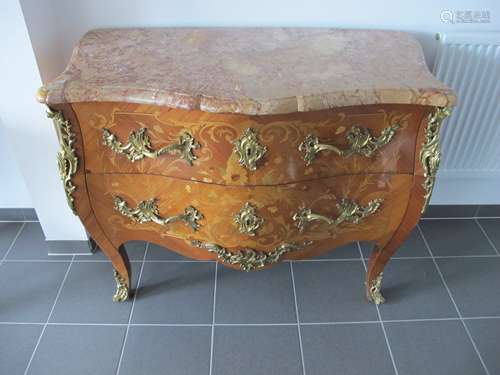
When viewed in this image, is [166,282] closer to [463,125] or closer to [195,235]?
[195,235]

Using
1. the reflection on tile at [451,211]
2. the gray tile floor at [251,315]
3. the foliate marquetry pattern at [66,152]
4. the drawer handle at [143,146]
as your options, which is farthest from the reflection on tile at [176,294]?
the reflection on tile at [451,211]

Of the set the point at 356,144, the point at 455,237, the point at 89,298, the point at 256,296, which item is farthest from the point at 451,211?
the point at 89,298

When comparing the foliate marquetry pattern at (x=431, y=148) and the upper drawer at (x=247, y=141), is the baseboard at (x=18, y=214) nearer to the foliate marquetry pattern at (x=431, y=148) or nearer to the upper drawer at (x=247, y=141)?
the upper drawer at (x=247, y=141)

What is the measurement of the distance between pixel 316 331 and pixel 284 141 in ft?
2.47

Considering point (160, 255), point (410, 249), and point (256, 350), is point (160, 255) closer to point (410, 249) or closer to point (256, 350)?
point (256, 350)

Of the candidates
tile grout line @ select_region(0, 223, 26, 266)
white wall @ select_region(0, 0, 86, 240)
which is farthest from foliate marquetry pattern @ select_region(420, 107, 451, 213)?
tile grout line @ select_region(0, 223, 26, 266)

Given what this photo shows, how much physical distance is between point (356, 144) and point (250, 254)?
16.6 inches

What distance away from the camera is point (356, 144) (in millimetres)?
1010

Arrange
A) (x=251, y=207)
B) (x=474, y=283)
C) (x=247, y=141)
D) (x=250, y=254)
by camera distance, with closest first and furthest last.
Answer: (x=247, y=141)
(x=251, y=207)
(x=250, y=254)
(x=474, y=283)

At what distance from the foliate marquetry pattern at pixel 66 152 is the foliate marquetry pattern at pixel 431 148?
33.4 inches

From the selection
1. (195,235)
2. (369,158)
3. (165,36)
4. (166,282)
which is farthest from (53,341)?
(369,158)

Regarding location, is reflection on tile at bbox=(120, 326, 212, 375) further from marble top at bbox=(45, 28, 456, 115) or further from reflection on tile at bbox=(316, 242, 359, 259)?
marble top at bbox=(45, 28, 456, 115)

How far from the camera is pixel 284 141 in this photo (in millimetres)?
970

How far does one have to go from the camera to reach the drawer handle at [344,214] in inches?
43.8
